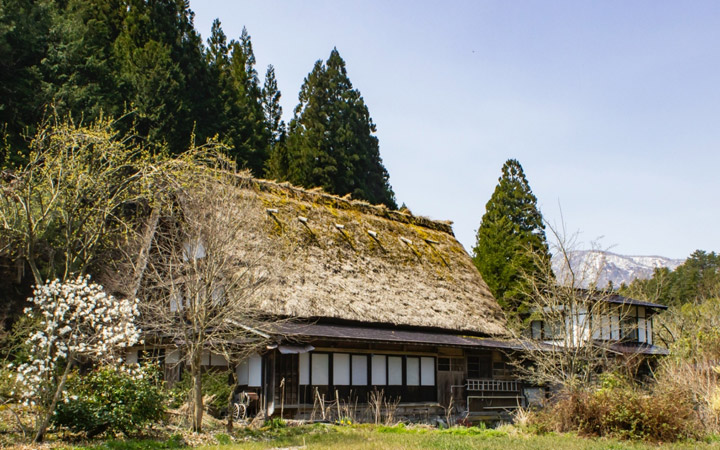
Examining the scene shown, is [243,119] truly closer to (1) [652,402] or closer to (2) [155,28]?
(2) [155,28]

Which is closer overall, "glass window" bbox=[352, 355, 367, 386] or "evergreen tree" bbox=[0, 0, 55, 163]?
"glass window" bbox=[352, 355, 367, 386]

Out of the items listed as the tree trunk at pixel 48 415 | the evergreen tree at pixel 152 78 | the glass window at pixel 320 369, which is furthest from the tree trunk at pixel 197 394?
the evergreen tree at pixel 152 78

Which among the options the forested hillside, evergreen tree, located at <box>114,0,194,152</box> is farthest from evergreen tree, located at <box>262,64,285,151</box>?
evergreen tree, located at <box>114,0,194,152</box>

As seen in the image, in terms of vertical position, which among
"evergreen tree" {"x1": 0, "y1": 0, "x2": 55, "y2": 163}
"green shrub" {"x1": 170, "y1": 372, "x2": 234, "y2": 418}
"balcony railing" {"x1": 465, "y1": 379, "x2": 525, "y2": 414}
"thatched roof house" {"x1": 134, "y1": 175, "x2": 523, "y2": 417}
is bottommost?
"balcony railing" {"x1": 465, "y1": 379, "x2": 525, "y2": 414}

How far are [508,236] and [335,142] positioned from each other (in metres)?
14.3

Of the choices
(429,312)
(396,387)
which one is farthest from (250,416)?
(429,312)

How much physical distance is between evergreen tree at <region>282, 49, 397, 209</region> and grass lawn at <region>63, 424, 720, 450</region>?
25320 mm

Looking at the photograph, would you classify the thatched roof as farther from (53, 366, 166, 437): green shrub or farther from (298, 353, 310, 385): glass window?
(53, 366, 166, 437): green shrub

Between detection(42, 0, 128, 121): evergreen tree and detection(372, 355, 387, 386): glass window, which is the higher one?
detection(42, 0, 128, 121): evergreen tree

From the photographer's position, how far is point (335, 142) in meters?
43.6

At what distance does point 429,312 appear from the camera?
921 inches

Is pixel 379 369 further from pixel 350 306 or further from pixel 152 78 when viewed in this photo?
pixel 152 78

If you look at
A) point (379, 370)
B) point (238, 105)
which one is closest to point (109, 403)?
point (379, 370)

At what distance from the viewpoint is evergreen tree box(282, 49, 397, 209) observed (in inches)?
Result: 1634
